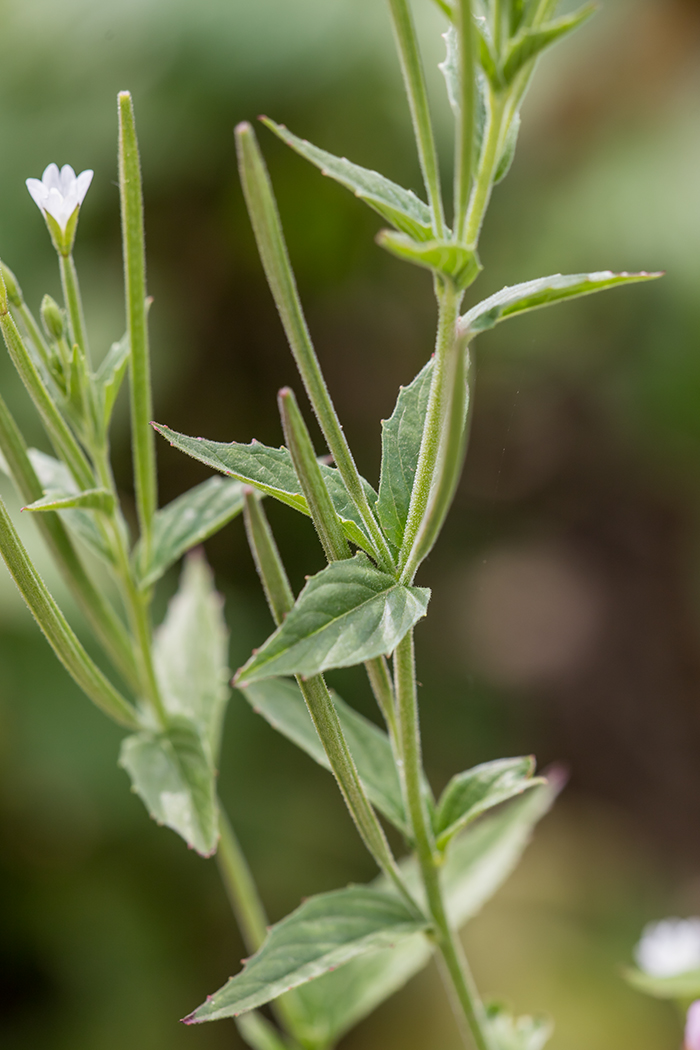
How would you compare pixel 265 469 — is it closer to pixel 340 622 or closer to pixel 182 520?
pixel 340 622

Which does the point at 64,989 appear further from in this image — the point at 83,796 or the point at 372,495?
the point at 372,495

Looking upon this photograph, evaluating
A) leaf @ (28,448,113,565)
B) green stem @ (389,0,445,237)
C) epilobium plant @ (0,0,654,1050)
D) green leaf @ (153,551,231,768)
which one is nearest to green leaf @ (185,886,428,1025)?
epilobium plant @ (0,0,654,1050)

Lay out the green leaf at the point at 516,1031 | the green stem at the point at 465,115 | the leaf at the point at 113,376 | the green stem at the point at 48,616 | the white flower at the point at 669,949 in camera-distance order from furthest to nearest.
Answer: the white flower at the point at 669,949
the green leaf at the point at 516,1031
the leaf at the point at 113,376
the green stem at the point at 48,616
the green stem at the point at 465,115

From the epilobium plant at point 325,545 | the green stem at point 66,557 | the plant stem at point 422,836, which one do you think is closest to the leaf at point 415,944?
the epilobium plant at point 325,545

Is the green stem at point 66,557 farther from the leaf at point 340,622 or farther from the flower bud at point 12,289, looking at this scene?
the leaf at point 340,622

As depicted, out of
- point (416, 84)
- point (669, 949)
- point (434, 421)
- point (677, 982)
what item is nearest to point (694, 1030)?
point (677, 982)
